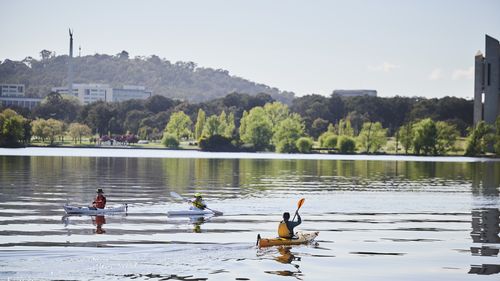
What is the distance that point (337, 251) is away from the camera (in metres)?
32.6

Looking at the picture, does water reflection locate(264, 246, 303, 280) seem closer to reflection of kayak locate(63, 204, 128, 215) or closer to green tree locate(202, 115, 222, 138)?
reflection of kayak locate(63, 204, 128, 215)

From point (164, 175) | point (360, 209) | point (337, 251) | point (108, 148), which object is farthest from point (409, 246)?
point (108, 148)

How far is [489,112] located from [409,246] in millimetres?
145733

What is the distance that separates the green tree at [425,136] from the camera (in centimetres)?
16438

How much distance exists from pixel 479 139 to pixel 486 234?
430 ft

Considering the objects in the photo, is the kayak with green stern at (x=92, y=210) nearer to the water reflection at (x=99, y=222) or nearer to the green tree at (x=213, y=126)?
the water reflection at (x=99, y=222)

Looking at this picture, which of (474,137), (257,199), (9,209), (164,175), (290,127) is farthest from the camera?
(290,127)

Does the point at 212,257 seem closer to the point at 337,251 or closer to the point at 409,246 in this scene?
the point at 337,251

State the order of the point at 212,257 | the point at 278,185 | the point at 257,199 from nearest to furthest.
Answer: the point at 212,257
the point at 257,199
the point at 278,185

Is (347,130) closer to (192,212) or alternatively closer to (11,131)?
(11,131)

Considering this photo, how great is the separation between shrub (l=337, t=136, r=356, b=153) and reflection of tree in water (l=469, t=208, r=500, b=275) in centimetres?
12639

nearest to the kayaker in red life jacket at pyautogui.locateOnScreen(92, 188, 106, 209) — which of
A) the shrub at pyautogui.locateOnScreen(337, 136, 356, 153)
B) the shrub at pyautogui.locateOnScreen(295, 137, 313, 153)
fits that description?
the shrub at pyautogui.locateOnScreen(295, 137, 313, 153)

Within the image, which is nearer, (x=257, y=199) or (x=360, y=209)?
(x=360, y=209)

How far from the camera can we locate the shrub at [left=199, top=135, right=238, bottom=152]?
18425 centimetres
